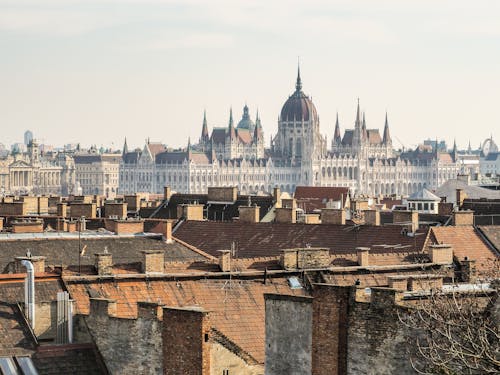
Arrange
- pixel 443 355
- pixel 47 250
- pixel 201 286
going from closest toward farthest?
pixel 443 355, pixel 201 286, pixel 47 250

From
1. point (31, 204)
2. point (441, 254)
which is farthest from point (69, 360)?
point (31, 204)

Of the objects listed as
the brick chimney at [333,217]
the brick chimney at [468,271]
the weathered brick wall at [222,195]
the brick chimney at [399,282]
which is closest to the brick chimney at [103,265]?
the brick chimney at [399,282]

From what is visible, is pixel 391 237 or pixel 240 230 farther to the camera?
pixel 240 230

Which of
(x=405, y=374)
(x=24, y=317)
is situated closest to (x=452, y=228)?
(x=24, y=317)

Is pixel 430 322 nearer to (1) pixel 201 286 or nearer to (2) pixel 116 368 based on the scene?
(2) pixel 116 368

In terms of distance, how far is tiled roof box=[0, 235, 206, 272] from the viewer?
34750 mm

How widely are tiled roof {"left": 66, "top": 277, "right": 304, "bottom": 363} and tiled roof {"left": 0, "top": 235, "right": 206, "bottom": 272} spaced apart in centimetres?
665

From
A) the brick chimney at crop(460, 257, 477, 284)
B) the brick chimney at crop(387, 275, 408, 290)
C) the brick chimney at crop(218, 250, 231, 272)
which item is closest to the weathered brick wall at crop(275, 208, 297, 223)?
the brick chimney at crop(218, 250, 231, 272)

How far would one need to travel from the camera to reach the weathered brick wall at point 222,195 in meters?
62.1

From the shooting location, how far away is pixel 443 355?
18.8m

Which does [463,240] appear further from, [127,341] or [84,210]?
[127,341]

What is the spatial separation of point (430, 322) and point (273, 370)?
4046mm

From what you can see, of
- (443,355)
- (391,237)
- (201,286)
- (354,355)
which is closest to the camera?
(443,355)

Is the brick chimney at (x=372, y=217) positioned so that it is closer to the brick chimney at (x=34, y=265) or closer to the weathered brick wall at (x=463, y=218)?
the weathered brick wall at (x=463, y=218)
